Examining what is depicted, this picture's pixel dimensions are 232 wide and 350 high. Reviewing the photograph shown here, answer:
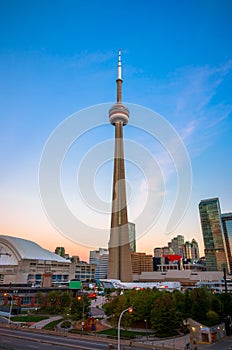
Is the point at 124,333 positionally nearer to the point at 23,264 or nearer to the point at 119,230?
the point at 119,230

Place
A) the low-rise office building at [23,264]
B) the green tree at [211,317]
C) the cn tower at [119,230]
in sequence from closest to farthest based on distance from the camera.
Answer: the green tree at [211,317] → the low-rise office building at [23,264] → the cn tower at [119,230]

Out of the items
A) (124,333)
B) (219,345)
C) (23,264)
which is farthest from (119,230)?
(219,345)

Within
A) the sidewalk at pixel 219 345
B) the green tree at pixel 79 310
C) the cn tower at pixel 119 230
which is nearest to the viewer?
the sidewalk at pixel 219 345

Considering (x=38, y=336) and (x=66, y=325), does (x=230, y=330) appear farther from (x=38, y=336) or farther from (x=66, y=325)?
(x=38, y=336)

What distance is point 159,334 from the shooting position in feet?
136

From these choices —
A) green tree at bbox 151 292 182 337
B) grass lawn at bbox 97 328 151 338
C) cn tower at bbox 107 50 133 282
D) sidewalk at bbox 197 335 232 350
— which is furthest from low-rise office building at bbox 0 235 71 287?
sidewalk at bbox 197 335 232 350

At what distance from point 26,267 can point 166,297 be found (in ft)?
325

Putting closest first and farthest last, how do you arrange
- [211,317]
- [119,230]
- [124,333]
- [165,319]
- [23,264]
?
[165,319]
[211,317]
[124,333]
[23,264]
[119,230]

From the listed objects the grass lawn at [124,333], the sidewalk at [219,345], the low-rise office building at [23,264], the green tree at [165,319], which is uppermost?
the low-rise office building at [23,264]

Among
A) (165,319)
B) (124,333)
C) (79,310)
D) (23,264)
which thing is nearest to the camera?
(165,319)

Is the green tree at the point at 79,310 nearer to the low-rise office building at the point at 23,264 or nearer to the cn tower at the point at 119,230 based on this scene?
the low-rise office building at the point at 23,264

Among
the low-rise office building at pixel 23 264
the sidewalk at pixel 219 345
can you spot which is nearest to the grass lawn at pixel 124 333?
the sidewalk at pixel 219 345

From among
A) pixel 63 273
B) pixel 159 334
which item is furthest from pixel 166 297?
pixel 63 273

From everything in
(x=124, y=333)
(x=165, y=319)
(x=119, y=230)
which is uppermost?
(x=119, y=230)
